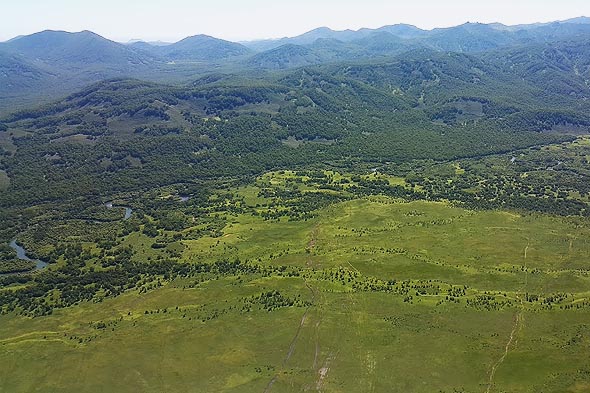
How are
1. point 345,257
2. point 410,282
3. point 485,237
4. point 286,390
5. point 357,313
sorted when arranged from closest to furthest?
point 286,390
point 357,313
point 410,282
point 345,257
point 485,237

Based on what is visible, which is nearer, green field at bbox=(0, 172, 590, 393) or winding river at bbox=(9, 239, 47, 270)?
green field at bbox=(0, 172, 590, 393)

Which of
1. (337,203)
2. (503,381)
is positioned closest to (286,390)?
(503,381)

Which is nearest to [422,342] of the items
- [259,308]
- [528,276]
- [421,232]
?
[259,308]

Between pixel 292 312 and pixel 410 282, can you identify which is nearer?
pixel 292 312

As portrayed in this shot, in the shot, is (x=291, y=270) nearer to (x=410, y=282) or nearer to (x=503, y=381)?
(x=410, y=282)

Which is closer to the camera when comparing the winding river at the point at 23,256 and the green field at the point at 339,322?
the green field at the point at 339,322

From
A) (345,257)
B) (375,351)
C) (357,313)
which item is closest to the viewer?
(375,351)

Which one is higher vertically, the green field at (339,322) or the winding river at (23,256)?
Result: the winding river at (23,256)

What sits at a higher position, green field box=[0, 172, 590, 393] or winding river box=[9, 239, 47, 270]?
winding river box=[9, 239, 47, 270]
